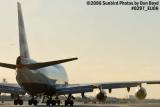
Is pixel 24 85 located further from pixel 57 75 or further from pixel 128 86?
pixel 128 86

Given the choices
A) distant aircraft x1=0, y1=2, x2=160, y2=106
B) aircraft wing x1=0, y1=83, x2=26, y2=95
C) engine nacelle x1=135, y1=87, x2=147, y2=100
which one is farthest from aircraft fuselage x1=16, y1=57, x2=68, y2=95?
engine nacelle x1=135, y1=87, x2=147, y2=100

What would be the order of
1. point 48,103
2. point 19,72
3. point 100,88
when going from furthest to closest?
point 48,103 < point 100,88 < point 19,72

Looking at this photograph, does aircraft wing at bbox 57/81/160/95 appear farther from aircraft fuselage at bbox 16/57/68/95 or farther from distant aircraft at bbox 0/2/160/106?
aircraft fuselage at bbox 16/57/68/95

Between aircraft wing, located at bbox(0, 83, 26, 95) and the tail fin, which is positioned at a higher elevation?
the tail fin

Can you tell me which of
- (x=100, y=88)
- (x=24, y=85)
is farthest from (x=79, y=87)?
(x=24, y=85)

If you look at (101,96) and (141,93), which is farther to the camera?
(141,93)

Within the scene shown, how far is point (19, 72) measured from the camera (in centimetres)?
4884

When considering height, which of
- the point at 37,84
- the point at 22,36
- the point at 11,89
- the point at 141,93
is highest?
the point at 22,36

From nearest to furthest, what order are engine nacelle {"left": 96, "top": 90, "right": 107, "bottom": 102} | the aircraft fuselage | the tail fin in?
the aircraft fuselage → engine nacelle {"left": 96, "top": 90, "right": 107, "bottom": 102} → the tail fin

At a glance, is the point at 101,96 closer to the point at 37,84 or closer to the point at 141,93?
the point at 141,93

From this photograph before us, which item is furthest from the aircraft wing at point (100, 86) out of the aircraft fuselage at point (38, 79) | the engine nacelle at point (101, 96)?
the aircraft fuselage at point (38, 79)

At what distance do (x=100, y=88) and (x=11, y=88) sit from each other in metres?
11.4

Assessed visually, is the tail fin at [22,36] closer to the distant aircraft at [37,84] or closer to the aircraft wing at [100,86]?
the distant aircraft at [37,84]

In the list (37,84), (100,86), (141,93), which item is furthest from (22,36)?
(141,93)
